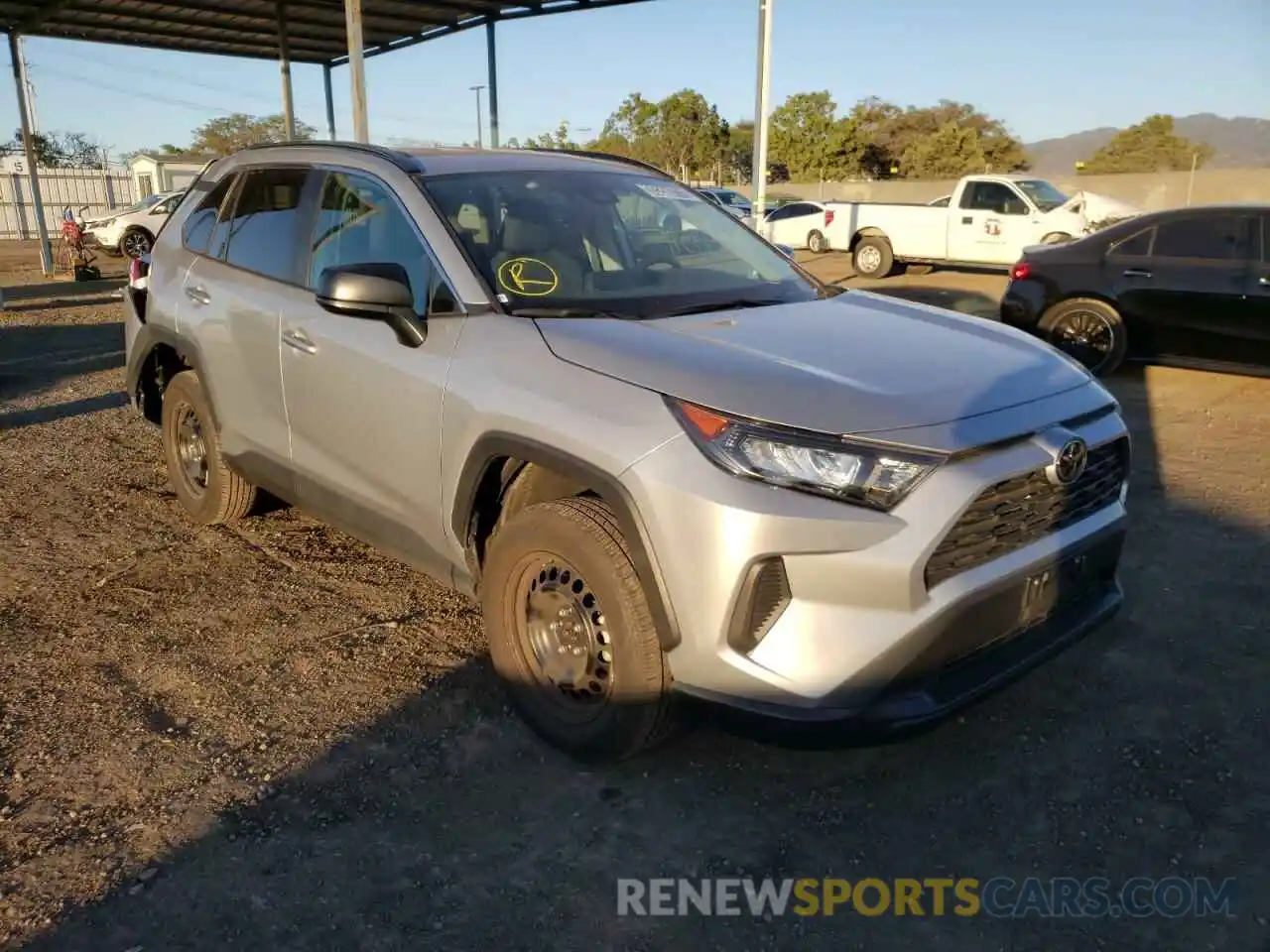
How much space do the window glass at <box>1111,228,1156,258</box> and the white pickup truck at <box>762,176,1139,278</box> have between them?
7479mm

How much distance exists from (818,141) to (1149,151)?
19.1m

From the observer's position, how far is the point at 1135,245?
8805 mm

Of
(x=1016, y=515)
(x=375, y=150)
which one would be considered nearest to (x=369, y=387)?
(x=375, y=150)

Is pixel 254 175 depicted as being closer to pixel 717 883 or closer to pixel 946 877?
pixel 717 883

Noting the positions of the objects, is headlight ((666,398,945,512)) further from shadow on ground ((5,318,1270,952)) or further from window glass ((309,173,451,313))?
window glass ((309,173,451,313))

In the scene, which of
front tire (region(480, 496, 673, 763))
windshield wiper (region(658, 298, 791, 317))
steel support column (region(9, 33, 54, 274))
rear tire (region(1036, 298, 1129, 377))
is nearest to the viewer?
front tire (region(480, 496, 673, 763))

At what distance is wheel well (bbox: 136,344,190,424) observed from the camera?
514cm

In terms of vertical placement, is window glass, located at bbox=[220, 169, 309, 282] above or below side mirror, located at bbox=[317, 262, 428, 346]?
above

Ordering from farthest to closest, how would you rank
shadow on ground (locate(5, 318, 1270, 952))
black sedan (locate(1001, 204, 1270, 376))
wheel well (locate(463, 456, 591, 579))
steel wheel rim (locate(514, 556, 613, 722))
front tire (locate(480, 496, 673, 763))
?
black sedan (locate(1001, 204, 1270, 376)) → wheel well (locate(463, 456, 591, 579)) → steel wheel rim (locate(514, 556, 613, 722)) → front tire (locate(480, 496, 673, 763)) → shadow on ground (locate(5, 318, 1270, 952))

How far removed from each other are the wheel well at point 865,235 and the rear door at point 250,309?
649 inches

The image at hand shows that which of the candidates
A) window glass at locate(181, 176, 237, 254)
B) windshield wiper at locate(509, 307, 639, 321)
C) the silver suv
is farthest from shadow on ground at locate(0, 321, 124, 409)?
windshield wiper at locate(509, 307, 639, 321)

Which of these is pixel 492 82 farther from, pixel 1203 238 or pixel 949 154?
pixel 949 154

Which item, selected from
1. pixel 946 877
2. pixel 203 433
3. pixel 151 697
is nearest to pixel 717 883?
pixel 946 877

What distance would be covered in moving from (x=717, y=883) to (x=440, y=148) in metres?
3.00
